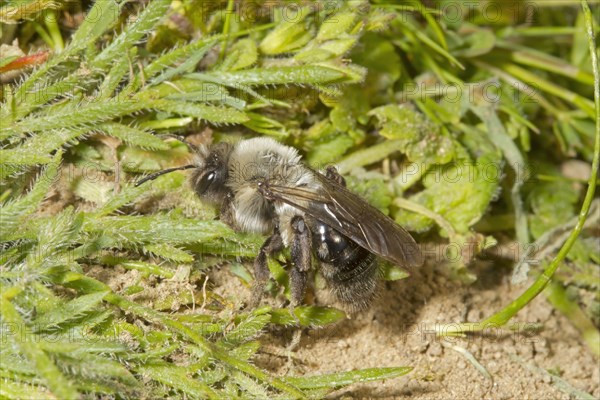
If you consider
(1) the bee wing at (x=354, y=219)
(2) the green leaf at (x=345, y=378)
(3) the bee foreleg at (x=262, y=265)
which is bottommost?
(2) the green leaf at (x=345, y=378)

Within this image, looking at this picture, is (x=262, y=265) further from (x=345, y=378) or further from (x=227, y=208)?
(x=345, y=378)

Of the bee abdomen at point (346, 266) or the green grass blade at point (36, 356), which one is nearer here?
the green grass blade at point (36, 356)

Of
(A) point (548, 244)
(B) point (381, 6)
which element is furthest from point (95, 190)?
(A) point (548, 244)

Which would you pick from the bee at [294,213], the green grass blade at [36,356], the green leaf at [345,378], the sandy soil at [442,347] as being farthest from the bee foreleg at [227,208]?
the green grass blade at [36,356]

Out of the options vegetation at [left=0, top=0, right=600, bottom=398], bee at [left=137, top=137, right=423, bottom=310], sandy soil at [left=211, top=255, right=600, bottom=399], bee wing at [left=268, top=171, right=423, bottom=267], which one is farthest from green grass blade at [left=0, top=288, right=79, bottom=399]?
bee wing at [left=268, top=171, right=423, bottom=267]

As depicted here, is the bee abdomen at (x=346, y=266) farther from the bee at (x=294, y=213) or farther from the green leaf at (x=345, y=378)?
the green leaf at (x=345, y=378)
